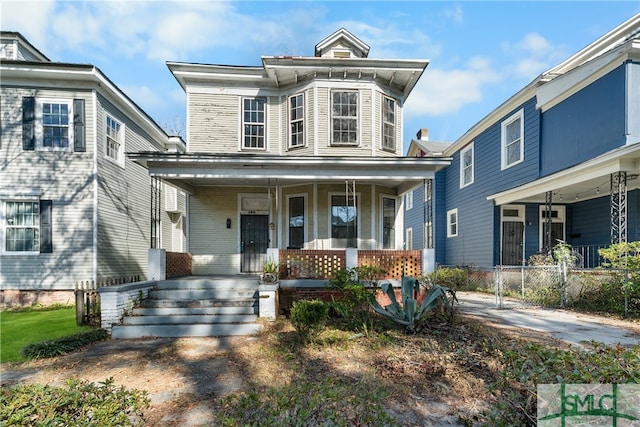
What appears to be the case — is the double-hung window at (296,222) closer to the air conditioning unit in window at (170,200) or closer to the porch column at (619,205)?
the air conditioning unit in window at (170,200)

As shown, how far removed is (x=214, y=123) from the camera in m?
11.5

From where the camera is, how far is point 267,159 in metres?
8.77

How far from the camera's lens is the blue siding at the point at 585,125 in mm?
8914

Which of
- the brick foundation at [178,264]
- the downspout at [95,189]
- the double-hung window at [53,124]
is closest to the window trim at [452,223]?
the brick foundation at [178,264]

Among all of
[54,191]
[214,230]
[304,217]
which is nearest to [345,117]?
[304,217]

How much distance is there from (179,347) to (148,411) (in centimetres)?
254

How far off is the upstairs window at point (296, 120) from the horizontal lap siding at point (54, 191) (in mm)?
6450

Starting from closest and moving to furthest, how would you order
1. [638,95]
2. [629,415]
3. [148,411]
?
[629,415], [148,411], [638,95]

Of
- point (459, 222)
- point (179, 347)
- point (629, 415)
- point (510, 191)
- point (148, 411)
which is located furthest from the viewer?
point (459, 222)

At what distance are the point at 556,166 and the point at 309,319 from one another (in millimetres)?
9951

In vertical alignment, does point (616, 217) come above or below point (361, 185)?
below

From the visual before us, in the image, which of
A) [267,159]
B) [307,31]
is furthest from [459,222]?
[307,31]

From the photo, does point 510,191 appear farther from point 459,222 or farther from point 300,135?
point 300,135

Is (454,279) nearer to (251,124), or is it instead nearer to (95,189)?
(251,124)
